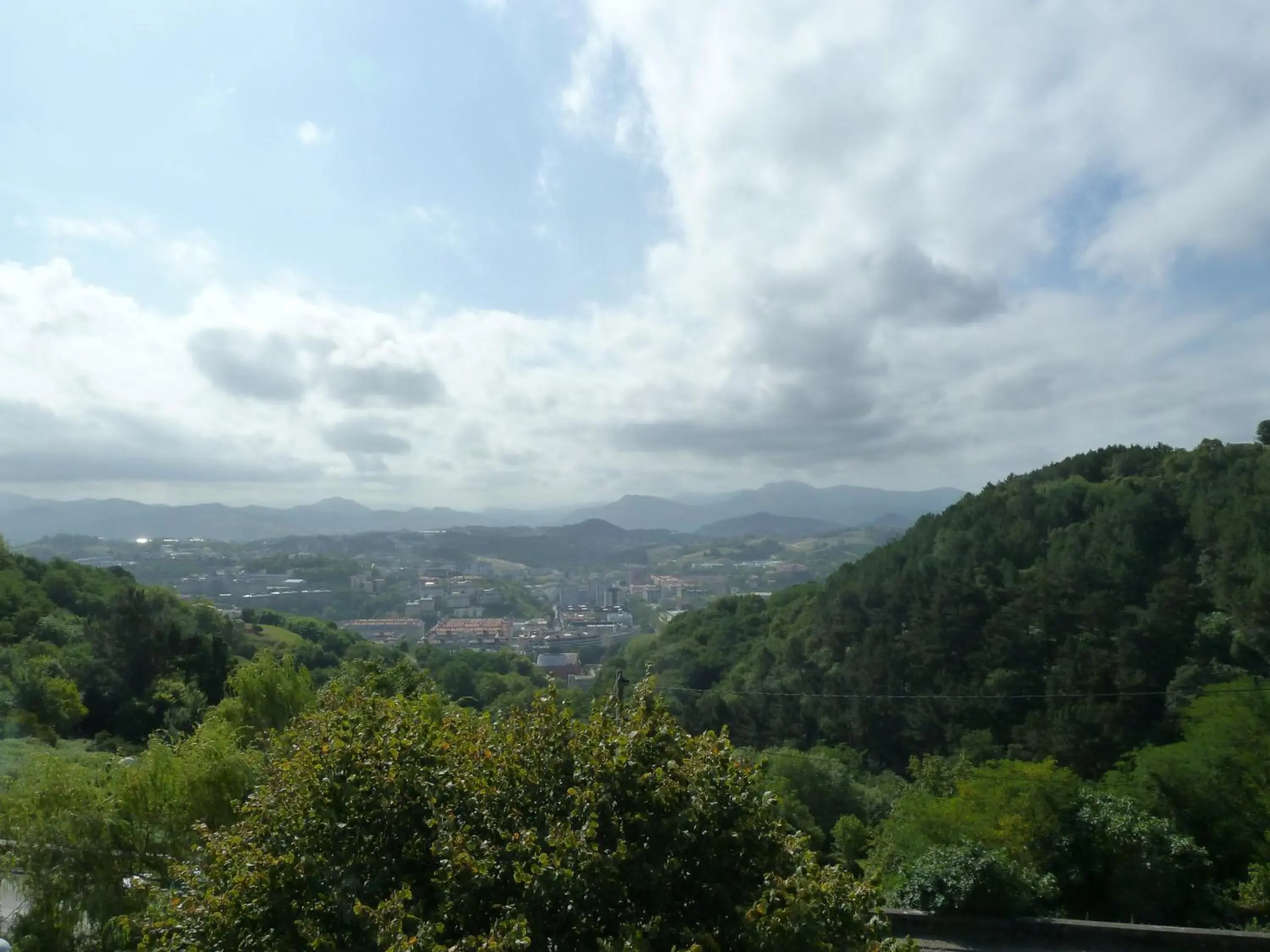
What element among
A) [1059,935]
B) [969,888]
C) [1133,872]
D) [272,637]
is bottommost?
[272,637]

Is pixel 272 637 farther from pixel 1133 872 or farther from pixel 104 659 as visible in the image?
pixel 1133 872

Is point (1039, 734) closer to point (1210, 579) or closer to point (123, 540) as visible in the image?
point (1210, 579)

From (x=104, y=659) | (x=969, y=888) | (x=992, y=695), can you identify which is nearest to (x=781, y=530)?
(x=992, y=695)

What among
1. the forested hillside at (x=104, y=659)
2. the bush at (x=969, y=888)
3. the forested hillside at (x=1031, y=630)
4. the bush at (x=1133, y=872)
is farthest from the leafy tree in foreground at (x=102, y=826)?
the forested hillside at (x=1031, y=630)

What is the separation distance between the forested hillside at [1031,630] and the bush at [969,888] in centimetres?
2327

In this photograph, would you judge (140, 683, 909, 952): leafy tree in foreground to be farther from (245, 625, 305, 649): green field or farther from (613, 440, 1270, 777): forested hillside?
(245, 625, 305, 649): green field

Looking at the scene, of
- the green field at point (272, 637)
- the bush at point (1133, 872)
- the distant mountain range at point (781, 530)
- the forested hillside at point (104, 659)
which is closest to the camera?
the bush at point (1133, 872)

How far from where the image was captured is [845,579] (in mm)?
60281

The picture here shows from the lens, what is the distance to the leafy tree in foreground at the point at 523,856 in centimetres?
431

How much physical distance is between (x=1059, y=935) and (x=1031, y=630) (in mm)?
37409

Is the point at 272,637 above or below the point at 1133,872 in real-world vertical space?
below

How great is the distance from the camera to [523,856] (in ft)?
14.9

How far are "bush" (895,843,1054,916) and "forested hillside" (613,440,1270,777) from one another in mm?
23265

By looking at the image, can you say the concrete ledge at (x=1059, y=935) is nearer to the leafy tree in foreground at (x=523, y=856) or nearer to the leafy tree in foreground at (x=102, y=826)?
the leafy tree in foreground at (x=523, y=856)
